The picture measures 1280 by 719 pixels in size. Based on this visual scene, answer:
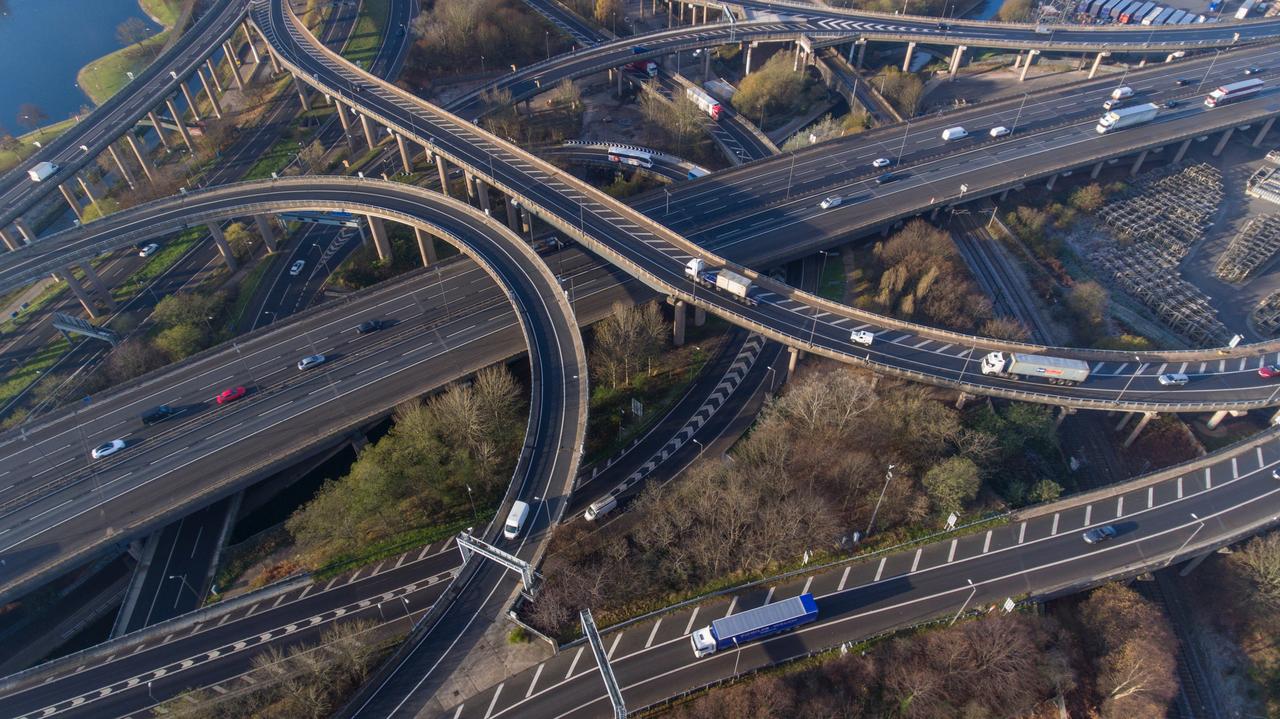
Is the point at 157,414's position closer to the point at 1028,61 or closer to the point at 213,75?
the point at 213,75

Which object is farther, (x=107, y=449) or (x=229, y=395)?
(x=229, y=395)

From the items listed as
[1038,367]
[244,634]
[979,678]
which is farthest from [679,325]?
[244,634]

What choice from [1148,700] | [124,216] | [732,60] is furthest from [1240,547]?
[124,216]

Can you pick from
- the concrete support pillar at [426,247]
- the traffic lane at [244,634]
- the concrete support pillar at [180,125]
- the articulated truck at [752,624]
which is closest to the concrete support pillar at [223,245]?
the concrete support pillar at [426,247]

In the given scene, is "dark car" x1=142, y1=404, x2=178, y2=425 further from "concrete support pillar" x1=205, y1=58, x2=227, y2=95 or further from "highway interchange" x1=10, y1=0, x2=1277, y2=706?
"concrete support pillar" x1=205, y1=58, x2=227, y2=95

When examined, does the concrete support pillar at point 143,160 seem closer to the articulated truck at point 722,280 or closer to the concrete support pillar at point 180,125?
the concrete support pillar at point 180,125

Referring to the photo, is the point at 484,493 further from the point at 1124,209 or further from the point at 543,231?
the point at 1124,209
